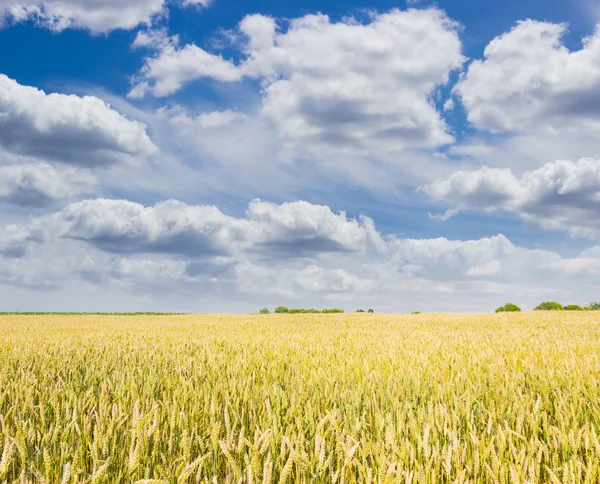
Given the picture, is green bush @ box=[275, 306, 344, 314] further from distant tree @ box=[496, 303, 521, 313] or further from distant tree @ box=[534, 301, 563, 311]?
distant tree @ box=[534, 301, 563, 311]

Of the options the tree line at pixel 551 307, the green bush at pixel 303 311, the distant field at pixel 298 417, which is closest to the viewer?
the distant field at pixel 298 417

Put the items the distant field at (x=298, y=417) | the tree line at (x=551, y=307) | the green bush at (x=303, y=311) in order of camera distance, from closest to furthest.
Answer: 1. the distant field at (x=298, y=417)
2. the tree line at (x=551, y=307)
3. the green bush at (x=303, y=311)

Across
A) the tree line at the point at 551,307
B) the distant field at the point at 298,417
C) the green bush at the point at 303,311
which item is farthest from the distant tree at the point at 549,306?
the distant field at the point at 298,417

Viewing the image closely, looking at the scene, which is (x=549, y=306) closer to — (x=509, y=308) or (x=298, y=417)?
(x=509, y=308)

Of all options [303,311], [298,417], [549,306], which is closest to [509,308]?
[549,306]

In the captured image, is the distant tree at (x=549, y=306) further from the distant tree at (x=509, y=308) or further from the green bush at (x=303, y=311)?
the green bush at (x=303, y=311)

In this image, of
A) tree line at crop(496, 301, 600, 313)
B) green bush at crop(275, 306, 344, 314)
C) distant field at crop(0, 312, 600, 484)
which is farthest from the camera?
green bush at crop(275, 306, 344, 314)

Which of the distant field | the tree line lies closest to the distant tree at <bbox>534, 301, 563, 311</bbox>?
the tree line

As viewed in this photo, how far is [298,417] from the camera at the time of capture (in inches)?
106

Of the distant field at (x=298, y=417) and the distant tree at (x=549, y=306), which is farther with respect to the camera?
the distant tree at (x=549, y=306)

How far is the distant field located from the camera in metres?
2.14

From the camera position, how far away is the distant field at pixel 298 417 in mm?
2141

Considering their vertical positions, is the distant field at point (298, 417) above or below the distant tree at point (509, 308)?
above

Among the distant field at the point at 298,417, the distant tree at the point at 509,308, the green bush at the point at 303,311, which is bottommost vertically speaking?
the green bush at the point at 303,311
